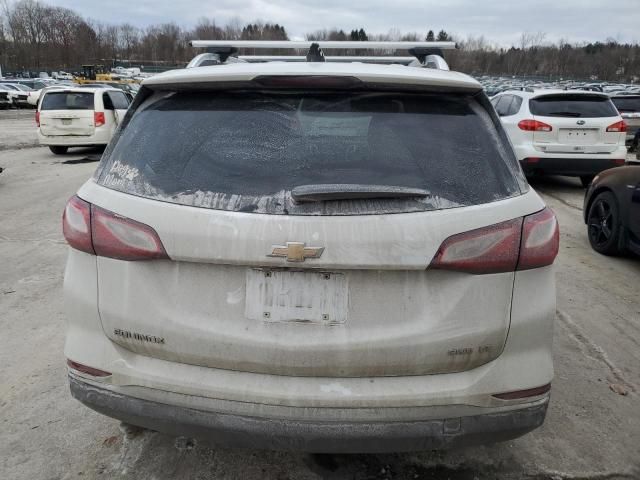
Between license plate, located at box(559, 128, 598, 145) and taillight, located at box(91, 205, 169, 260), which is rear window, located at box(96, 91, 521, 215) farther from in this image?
license plate, located at box(559, 128, 598, 145)

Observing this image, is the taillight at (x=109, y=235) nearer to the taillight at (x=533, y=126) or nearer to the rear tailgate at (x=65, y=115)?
the taillight at (x=533, y=126)

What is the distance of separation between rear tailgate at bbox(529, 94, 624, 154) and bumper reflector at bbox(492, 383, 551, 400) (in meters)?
8.32

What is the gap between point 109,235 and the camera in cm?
196

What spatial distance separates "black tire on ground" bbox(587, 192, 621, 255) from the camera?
570 cm

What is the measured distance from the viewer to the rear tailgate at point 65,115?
1363 cm

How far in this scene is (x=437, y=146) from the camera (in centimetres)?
199

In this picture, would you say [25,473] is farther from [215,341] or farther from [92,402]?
[215,341]

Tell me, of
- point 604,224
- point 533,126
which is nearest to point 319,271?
point 604,224

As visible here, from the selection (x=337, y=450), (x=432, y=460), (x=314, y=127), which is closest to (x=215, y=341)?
(x=337, y=450)

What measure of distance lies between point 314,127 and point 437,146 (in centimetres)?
47

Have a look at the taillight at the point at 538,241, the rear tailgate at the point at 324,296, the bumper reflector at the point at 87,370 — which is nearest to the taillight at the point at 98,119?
the bumper reflector at the point at 87,370

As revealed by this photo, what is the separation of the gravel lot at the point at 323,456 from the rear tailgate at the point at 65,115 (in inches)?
391

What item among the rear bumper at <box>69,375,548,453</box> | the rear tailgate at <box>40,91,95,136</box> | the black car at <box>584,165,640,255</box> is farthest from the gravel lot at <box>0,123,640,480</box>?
the rear tailgate at <box>40,91,95,136</box>

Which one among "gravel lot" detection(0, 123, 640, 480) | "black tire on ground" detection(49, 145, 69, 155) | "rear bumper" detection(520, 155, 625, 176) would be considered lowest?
"gravel lot" detection(0, 123, 640, 480)
